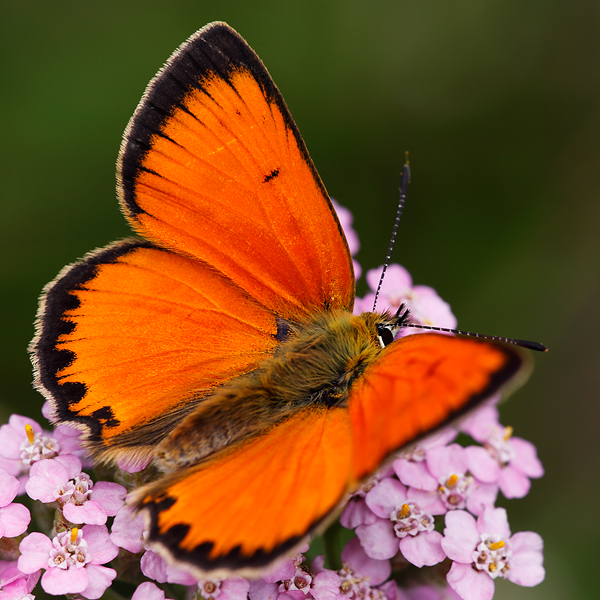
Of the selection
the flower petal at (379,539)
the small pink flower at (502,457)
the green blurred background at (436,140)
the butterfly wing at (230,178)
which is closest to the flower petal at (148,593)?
the flower petal at (379,539)

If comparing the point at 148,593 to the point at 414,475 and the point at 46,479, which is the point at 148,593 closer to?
the point at 46,479

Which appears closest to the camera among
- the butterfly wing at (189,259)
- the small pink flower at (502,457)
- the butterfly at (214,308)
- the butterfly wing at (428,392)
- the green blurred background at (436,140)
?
the butterfly wing at (428,392)

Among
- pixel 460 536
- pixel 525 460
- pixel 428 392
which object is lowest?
pixel 525 460

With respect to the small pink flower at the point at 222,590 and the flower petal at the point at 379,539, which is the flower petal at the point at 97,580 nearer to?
the small pink flower at the point at 222,590

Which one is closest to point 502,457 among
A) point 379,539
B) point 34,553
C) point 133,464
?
point 379,539

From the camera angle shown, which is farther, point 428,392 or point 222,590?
point 222,590
